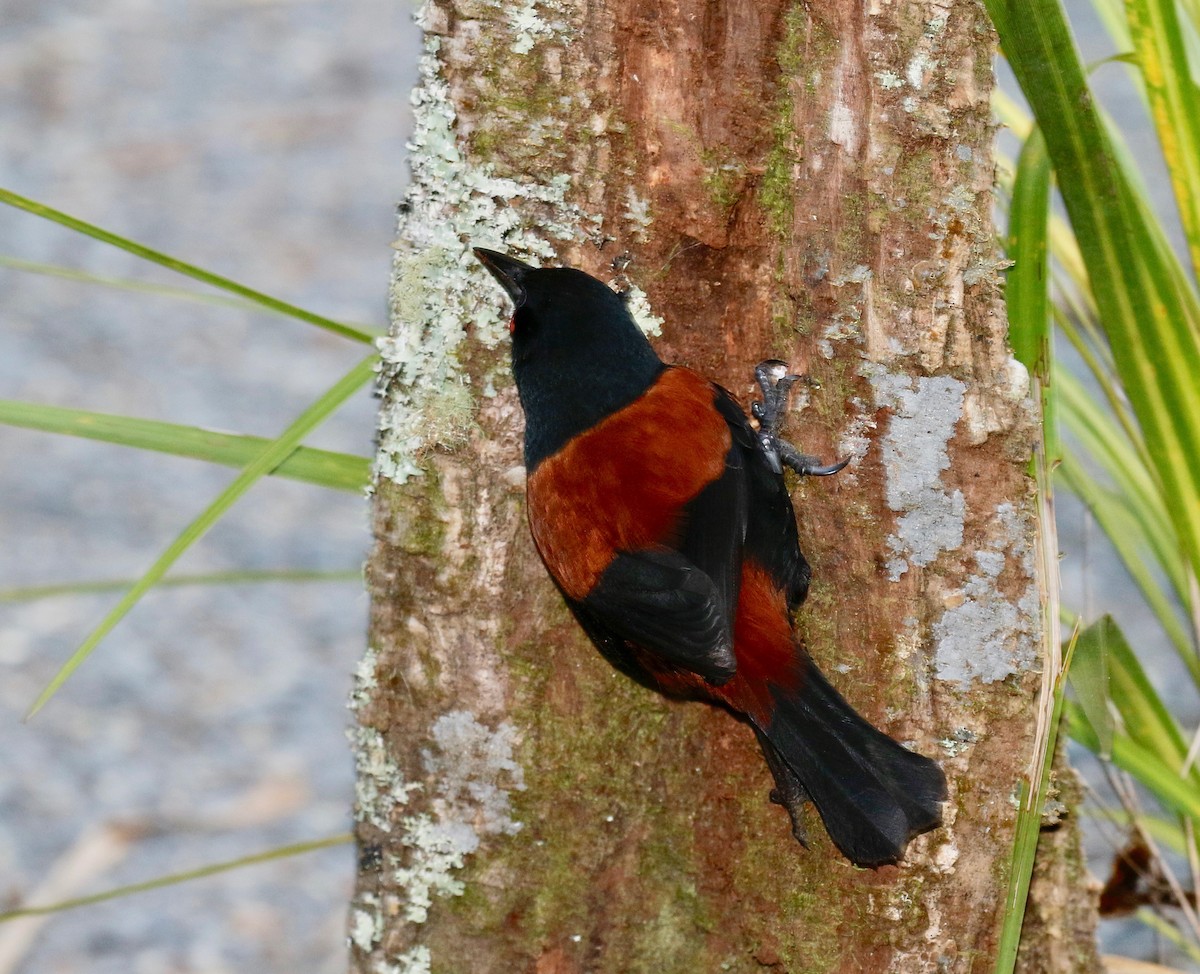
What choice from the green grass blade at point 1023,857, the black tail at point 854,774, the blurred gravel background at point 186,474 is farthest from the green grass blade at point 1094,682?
the blurred gravel background at point 186,474

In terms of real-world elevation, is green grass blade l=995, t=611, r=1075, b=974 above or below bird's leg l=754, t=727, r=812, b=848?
below

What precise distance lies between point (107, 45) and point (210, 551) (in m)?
4.87

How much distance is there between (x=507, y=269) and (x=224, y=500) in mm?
544

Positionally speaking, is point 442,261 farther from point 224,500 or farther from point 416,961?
point 416,961

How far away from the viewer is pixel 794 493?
193 centimetres

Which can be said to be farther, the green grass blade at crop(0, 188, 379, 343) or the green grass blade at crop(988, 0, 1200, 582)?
the green grass blade at crop(0, 188, 379, 343)

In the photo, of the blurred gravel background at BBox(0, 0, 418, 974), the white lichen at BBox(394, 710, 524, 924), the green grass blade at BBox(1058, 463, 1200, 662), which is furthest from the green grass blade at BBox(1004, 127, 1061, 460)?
the blurred gravel background at BBox(0, 0, 418, 974)

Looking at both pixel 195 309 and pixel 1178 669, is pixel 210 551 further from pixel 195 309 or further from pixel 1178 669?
pixel 1178 669

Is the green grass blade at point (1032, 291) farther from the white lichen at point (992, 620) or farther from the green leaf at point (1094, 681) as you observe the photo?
the green leaf at point (1094, 681)

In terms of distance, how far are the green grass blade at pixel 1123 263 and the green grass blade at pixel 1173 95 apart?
0.09 metres

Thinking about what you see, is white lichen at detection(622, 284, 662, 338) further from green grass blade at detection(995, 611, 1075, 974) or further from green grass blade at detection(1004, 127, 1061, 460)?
green grass blade at detection(995, 611, 1075, 974)

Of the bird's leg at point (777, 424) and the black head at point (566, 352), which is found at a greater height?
the black head at point (566, 352)

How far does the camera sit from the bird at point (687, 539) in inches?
70.3

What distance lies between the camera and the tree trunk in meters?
1.82
